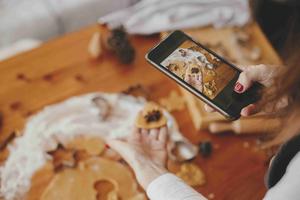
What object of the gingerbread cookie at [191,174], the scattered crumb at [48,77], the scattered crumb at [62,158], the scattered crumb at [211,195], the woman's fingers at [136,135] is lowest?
the scattered crumb at [211,195]

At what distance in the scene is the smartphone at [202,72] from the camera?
78cm

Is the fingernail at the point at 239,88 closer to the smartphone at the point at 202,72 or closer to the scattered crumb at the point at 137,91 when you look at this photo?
the smartphone at the point at 202,72

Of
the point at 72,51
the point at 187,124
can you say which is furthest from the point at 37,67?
the point at 187,124

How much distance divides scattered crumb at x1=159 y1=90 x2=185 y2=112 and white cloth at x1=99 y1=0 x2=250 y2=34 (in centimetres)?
20

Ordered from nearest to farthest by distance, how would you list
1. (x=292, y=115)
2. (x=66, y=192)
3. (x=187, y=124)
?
(x=292, y=115) → (x=66, y=192) → (x=187, y=124)

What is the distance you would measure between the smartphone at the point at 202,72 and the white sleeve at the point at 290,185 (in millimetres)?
174

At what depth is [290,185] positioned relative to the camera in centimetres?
60

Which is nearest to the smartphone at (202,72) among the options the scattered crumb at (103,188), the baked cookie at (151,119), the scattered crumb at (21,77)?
the baked cookie at (151,119)

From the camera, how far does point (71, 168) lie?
0.90 m

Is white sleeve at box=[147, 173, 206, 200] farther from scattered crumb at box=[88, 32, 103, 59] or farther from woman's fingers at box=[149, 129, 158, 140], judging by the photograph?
scattered crumb at box=[88, 32, 103, 59]

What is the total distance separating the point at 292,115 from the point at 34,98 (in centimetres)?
59

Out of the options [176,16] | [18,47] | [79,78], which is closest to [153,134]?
[79,78]

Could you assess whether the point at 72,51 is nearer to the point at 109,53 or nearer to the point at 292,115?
the point at 109,53

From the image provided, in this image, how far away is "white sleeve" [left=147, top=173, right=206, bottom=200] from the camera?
0.73 metres
